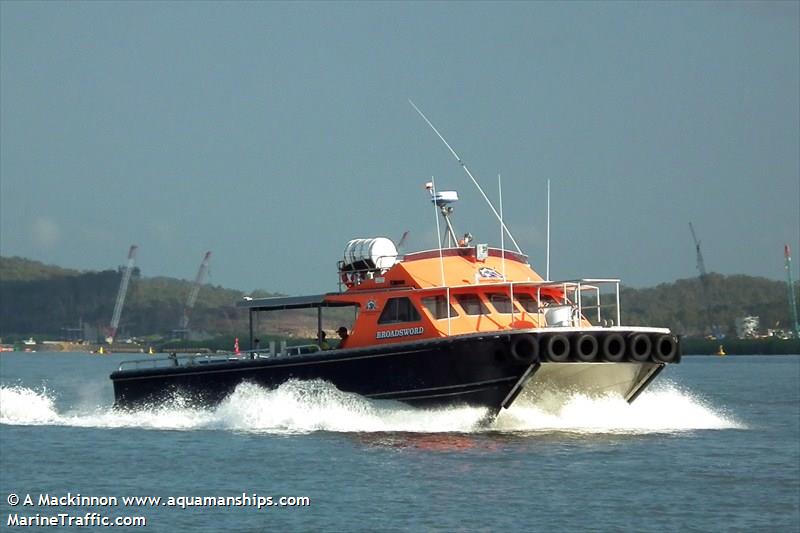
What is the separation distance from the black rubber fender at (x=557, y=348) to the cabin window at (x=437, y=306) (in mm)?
2261

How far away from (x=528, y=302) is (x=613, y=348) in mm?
2398

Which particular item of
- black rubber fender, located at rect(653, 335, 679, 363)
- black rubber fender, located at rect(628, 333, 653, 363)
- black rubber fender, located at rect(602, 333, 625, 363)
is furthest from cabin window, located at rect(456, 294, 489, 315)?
black rubber fender, located at rect(653, 335, 679, 363)

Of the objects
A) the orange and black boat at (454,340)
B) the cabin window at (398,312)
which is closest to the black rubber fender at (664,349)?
the orange and black boat at (454,340)

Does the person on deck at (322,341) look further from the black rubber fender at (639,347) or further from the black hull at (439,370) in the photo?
the black rubber fender at (639,347)

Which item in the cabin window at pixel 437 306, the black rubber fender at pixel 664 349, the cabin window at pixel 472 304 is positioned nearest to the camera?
the black rubber fender at pixel 664 349

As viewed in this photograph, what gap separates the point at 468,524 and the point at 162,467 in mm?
6363

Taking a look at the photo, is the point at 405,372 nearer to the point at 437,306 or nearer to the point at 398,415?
the point at 398,415

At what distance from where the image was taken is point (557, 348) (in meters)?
22.3

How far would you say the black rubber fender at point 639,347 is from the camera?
74.9ft

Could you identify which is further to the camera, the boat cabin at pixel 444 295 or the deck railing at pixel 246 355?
the deck railing at pixel 246 355

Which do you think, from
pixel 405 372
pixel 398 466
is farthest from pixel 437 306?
pixel 398 466

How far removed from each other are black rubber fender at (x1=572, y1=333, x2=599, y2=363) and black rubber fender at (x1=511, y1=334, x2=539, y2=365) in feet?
2.15

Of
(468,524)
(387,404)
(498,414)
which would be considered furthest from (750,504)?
(387,404)

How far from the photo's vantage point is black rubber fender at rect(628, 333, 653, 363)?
22828 millimetres
